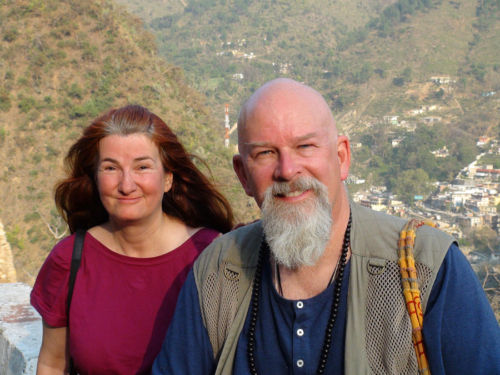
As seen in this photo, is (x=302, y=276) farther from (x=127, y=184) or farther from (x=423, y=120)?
(x=423, y=120)

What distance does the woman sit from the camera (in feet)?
6.28

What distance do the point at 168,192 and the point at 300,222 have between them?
0.92 metres

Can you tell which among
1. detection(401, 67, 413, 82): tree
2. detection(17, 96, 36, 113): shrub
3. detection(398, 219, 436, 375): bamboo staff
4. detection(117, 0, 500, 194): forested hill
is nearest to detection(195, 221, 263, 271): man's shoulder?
detection(398, 219, 436, 375): bamboo staff

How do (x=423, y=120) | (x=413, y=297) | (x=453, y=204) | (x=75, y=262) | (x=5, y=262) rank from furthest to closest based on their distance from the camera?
(x=423, y=120), (x=453, y=204), (x=5, y=262), (x=75, y=262), (x=413, y=297)

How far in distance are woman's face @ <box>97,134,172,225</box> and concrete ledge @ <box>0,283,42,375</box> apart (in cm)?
86

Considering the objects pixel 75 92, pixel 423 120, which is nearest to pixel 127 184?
pixel 75 92

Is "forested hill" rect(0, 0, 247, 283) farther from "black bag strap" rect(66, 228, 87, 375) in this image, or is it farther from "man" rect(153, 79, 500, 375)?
"man" rect(153, 79, 500, 375)

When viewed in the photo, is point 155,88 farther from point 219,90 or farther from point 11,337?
point 219,90

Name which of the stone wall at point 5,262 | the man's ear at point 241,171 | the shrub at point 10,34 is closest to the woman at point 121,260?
the man's ear at point 241,171

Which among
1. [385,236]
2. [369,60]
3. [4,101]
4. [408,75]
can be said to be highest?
[369,60]

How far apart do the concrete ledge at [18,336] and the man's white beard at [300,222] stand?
4.72 feet

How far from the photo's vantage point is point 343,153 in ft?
5.26

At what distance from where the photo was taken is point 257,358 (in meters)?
1.46

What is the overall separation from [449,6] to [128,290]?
272 feet
